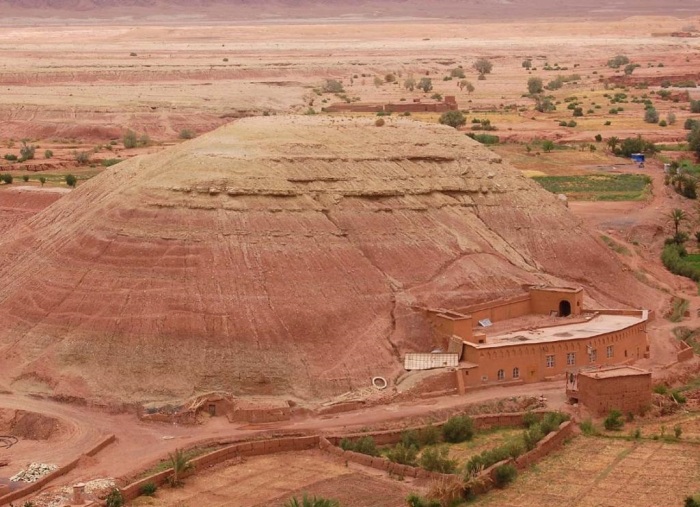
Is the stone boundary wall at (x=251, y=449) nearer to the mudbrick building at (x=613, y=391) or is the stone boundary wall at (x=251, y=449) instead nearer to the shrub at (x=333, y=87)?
the mudbrick building at (x=613, y=391)

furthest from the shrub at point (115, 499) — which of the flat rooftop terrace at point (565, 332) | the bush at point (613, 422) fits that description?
the bush at point (613, 422)

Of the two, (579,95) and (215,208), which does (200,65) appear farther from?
(215,208)

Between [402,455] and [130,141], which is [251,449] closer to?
[402,455]

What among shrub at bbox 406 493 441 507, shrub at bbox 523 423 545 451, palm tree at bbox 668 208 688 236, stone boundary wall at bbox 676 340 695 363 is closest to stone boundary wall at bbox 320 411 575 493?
shrub at bbox 523 423 545 451

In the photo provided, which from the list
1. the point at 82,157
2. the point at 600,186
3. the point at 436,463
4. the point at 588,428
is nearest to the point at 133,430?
the point at 436,463

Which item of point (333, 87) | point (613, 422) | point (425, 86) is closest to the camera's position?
point (613, 422)

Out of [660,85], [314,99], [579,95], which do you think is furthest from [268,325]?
[660,85]

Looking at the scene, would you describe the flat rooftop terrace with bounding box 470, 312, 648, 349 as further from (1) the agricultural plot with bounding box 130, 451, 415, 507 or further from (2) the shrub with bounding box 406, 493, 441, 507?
(2) the shrub with bounding box 406, 493, 441, 507
